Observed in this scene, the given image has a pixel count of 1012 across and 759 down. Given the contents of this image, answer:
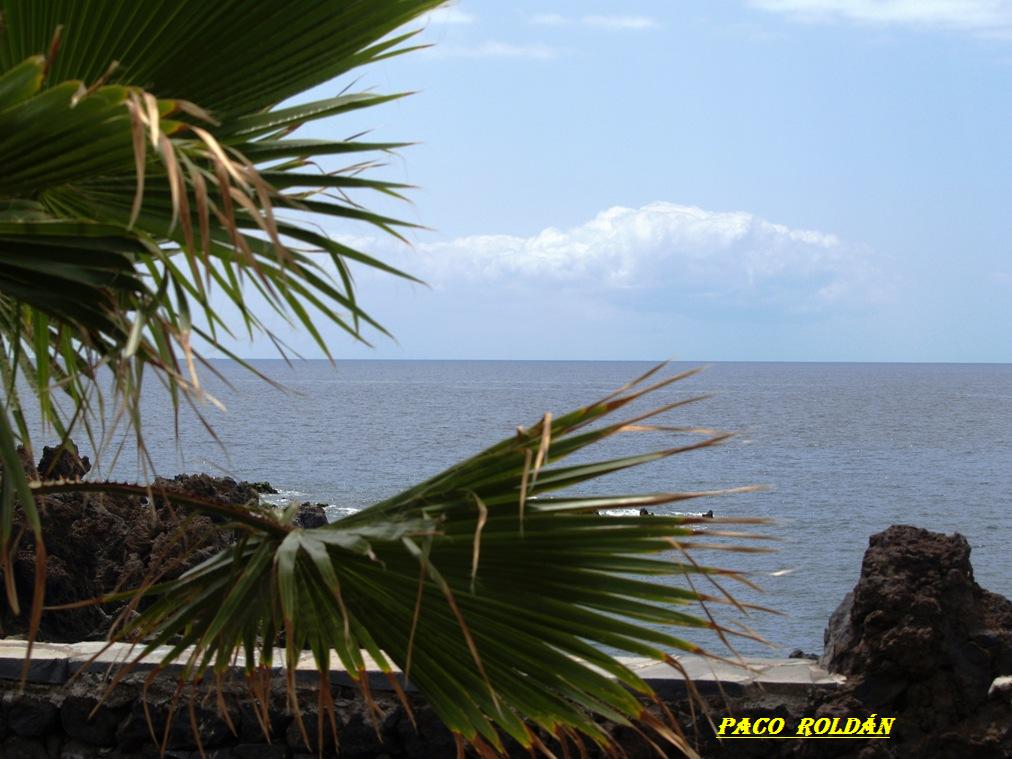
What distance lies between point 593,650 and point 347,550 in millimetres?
477

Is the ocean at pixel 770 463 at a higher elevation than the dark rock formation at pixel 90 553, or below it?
below

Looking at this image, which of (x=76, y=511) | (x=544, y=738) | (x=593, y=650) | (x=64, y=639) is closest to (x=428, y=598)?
(x=593, y=650)

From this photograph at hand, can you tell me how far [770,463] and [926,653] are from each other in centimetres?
3716

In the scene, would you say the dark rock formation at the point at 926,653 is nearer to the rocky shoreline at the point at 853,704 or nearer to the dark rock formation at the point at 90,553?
the rocky shoreline at the point at 853,704

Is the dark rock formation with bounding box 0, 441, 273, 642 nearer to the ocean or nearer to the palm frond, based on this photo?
the ocean

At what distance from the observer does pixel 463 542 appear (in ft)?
6.93

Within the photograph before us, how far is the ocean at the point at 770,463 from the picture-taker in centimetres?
1728

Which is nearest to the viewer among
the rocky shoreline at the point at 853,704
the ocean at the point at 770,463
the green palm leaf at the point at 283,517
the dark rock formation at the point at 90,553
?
the green palm leaf at the point at 283,517

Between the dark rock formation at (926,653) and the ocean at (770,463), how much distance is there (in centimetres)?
37

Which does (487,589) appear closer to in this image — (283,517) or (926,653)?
(283,517)

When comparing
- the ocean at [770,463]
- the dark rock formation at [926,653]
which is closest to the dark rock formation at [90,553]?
the ocean at [770,463]

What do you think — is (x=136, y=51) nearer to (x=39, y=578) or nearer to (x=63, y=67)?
(x=63, y=67)

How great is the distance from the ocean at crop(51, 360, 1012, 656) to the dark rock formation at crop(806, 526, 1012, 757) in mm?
374

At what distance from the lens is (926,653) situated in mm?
3961
